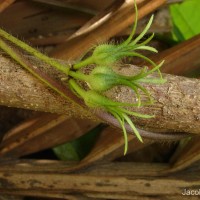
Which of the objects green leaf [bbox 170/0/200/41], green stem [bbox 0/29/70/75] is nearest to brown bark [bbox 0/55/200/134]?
green stem [bbox 0/29/70/75]

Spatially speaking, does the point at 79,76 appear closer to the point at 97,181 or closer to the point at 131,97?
the point at 131,97

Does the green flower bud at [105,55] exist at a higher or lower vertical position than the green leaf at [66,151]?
lower

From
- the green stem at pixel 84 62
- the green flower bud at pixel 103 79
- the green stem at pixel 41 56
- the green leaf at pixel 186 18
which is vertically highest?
the green leaf at pixel 186 18

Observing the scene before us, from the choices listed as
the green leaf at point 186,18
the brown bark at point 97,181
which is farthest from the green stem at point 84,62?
the green leaf at point 186,18

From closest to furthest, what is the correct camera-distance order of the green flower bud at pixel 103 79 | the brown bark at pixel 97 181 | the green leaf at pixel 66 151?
the green flower bud at pixel 103 79
the brown bark at pixel 97 181
the green leaf at pixel 66 151

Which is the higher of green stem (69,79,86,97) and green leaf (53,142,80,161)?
green leaf (53,142,80,161)

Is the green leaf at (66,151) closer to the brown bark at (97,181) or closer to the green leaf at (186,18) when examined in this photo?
the brown bark at (97,181)

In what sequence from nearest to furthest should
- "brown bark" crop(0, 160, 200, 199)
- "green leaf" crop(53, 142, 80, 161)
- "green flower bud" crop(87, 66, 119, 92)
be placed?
"green flower bud" crop(87, 66, 119, 92) < "brown bark" crop(0, 160, 200, 199) < "green leaf" crop(53, 142, 80, 161)

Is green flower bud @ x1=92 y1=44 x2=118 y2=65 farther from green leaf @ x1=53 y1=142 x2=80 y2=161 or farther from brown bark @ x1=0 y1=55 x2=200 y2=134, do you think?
green leaf @ x1=53 y1=142 x2=80 y2=161
